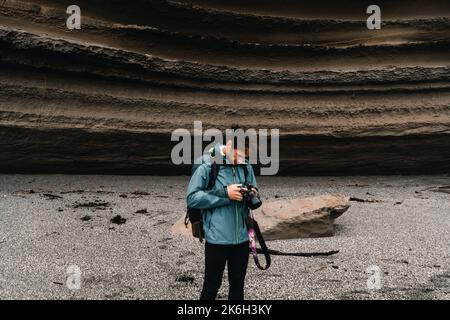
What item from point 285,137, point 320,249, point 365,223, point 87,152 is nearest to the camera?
point 320,249

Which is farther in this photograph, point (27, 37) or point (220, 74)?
point (220, 74)

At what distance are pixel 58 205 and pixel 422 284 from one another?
529cm

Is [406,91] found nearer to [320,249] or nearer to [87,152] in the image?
[320,249]

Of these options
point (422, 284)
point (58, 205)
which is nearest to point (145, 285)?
point (422, 284)

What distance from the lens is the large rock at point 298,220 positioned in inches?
226

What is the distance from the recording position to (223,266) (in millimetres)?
3131

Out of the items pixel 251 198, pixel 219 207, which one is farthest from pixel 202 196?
pixel 251 198

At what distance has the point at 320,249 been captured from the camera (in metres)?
5.30

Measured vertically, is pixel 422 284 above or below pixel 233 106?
below

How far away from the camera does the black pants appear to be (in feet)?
10.1

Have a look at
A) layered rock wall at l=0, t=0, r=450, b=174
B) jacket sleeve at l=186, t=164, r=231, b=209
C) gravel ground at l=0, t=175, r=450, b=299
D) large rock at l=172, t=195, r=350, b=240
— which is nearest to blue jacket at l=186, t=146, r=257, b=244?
jacket sleeve at l=186, t=164, r=231, b=209

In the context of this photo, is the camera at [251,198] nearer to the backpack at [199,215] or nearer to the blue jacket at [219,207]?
the blue jacket at [219,207]

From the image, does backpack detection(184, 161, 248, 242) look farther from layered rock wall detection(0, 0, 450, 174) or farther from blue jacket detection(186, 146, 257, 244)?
layered rock wall detection(0, 0, 450, 174)

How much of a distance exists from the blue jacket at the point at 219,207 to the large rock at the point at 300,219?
2.59 metres
